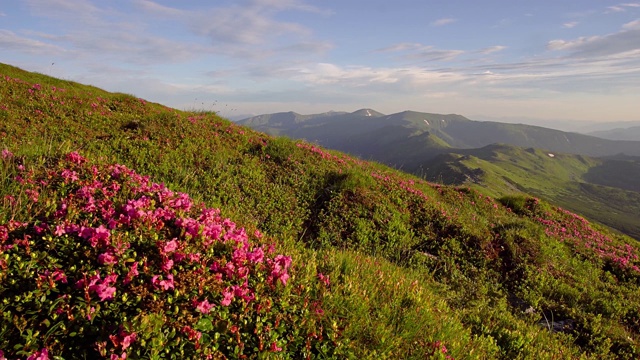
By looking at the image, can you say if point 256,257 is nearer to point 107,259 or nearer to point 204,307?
point 204,307

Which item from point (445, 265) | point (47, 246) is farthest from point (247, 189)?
point (47, 246)

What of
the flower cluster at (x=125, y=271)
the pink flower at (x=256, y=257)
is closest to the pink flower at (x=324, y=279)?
the flower cluster at (x=125, y=271)

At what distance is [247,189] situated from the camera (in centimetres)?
1177

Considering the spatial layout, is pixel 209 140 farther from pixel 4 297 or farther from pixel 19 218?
pixel 4 297

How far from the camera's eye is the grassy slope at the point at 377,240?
5.25m

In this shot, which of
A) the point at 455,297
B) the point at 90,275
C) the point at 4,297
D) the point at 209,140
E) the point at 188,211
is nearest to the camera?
the point at 4,297

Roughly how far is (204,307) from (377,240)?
8.01 meters

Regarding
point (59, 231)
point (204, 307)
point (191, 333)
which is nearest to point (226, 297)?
point (204, 307)

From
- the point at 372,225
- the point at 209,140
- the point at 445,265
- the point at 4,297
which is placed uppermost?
the point at 209,140

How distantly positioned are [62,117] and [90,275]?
14.5 meters

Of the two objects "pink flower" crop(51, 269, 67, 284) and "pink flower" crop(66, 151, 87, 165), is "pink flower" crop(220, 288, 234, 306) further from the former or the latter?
"pink flower" crop(66, 151, 87, 165)

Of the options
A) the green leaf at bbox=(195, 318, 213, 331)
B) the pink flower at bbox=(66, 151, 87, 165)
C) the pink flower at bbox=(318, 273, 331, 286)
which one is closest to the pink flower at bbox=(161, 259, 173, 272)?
the green leaf at bbox=(195, 318, 213, 331)

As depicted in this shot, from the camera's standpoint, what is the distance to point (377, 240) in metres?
11.2

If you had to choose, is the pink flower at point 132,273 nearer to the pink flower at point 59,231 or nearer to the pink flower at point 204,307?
the pink flower at point 204,307
